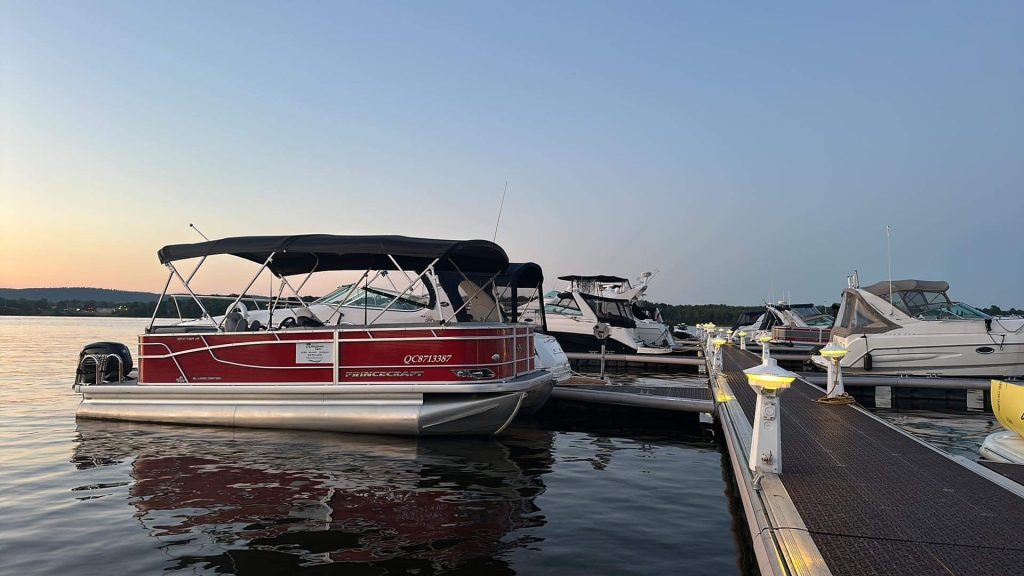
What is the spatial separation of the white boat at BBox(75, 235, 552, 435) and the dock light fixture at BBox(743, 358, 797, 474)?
15.5 ft

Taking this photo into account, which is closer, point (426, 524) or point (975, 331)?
point (426, 524)

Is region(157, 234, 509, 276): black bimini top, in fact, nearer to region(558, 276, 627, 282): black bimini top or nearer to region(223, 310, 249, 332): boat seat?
region(223, 310, 249, 332): boat seat

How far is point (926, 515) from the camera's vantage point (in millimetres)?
5434

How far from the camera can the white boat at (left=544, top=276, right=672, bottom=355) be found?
30891 millimetres

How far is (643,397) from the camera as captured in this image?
13922 mm

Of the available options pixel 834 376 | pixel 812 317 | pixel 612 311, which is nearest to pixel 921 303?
pixel 834 376

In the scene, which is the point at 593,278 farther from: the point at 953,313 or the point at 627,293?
the point at 953,313

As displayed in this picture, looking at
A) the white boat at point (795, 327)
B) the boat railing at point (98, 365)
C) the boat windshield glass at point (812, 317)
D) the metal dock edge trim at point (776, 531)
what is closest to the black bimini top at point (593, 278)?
the white boat at point (795, 327)

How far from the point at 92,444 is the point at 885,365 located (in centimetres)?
1995

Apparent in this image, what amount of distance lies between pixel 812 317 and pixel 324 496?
40.5 meters

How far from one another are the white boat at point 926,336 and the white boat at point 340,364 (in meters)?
11.8

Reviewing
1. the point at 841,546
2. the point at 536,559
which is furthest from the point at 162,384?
the point at 841,546

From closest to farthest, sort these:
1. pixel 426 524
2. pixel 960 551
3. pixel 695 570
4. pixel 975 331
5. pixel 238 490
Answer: pixel 960 551, pixel 695 570, pixel 426 524, pixel 238 490, pixel 975 331

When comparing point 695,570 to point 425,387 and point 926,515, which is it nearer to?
point 926,515
